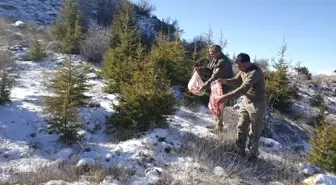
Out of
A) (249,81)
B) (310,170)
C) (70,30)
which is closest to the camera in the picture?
(249,81)

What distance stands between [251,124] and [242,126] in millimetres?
240

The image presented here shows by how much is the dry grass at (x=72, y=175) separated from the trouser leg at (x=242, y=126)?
7.50 feet

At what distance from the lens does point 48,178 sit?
211 inches

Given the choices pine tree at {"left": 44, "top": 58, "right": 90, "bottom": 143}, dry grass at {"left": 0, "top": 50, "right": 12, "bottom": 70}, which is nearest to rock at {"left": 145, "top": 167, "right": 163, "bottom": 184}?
pine tree at {"left": 44, "top": 58, "right": 90, "bottom": 143}

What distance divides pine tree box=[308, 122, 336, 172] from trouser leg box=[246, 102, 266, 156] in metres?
1.62

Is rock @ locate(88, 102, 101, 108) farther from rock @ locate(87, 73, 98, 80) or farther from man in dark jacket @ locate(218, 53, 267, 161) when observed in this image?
man in dark jacket @ locate(218, 53, 267, 161)

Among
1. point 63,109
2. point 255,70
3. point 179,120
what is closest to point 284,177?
point 255,70

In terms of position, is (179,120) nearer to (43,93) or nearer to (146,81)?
(146,81)

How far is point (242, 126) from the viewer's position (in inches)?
271

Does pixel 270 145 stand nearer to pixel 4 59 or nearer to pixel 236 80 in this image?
pixel 236 80

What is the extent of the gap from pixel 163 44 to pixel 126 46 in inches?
54.1

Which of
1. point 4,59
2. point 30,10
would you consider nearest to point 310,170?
point 4,59

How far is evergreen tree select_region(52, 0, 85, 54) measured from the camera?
52.1ft

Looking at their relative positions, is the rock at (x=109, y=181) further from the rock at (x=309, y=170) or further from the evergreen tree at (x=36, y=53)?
the evergreen tree at (x=36, y=53)
